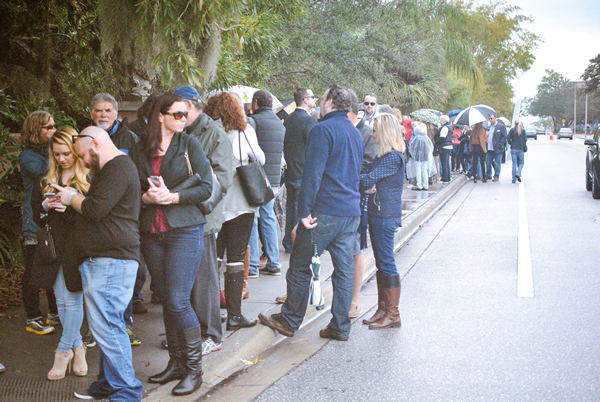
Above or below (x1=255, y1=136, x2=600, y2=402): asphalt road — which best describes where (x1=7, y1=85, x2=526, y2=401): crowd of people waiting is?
above

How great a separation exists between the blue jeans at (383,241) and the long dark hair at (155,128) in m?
2.24

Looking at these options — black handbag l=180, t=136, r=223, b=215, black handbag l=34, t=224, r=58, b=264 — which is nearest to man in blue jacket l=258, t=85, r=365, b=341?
black handbag l=180, t=136, r=223, b=215

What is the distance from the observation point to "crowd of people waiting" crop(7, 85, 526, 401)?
11.7 feet

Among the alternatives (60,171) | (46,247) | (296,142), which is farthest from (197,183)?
(296,142)

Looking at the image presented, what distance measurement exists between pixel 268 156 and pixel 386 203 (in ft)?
5.86

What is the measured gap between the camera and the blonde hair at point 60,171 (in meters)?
3.79

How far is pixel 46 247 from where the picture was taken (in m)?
3.90

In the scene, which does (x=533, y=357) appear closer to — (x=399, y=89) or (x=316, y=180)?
(x=316, y=180)

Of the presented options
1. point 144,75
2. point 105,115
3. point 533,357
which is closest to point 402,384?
point 533,357

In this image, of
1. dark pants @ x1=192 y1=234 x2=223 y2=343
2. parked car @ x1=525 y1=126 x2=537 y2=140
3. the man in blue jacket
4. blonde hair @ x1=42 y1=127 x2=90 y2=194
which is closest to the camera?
blonde hair @ x1=42 y1=127 x2=90 y2=194

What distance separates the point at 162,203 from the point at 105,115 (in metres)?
2.05

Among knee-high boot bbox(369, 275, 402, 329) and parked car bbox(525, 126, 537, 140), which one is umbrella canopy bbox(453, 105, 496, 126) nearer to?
knee-high boot bbox(369, 275, 402, 329)

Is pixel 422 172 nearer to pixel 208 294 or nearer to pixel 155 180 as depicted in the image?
pixel 208 294

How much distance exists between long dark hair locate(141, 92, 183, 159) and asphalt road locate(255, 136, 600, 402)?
1.73m
